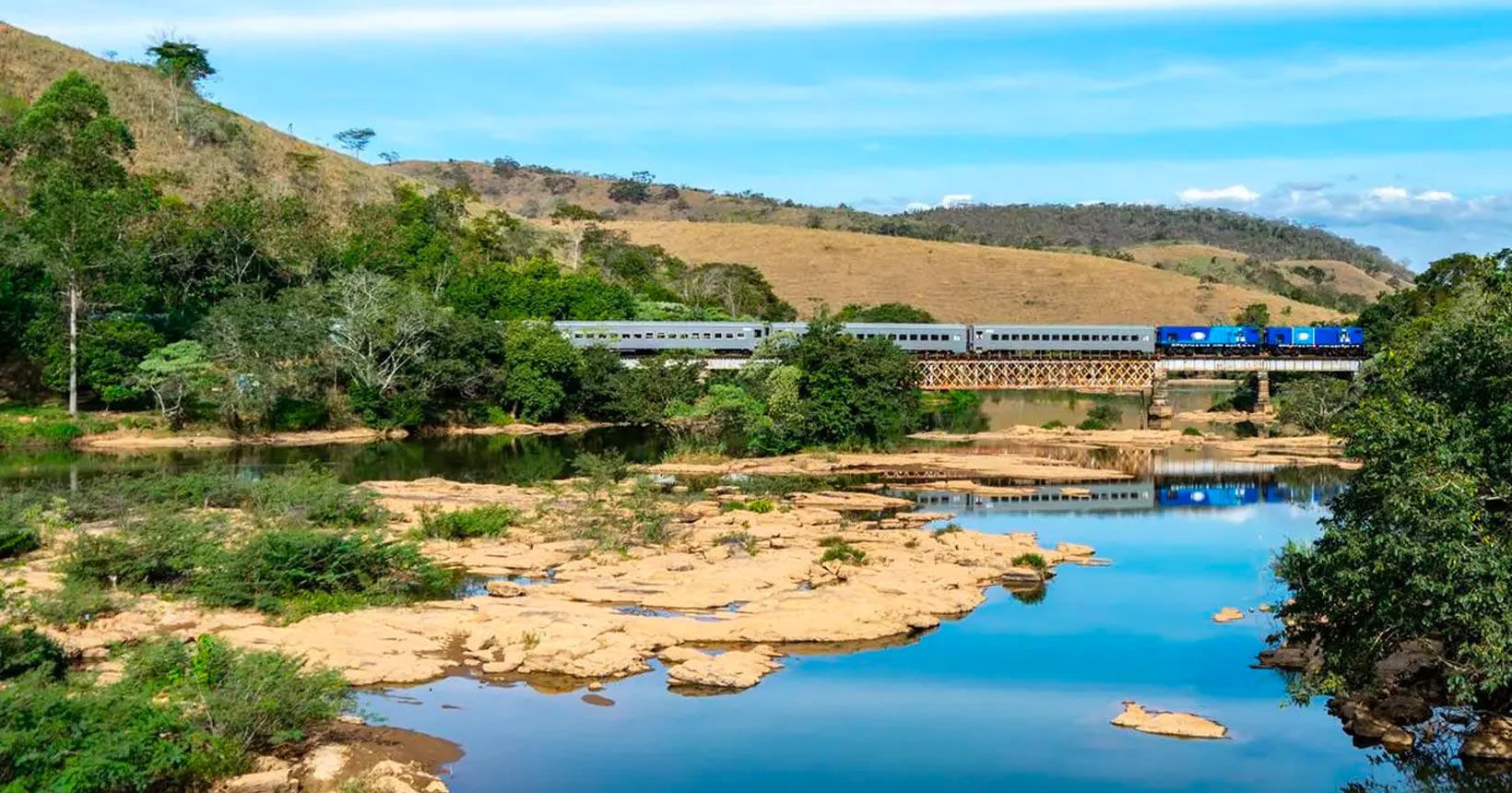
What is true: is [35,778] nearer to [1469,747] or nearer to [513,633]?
[513,633]

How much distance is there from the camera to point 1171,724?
20.9 meters

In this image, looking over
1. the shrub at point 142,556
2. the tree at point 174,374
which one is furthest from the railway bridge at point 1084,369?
the shrub at point 142,556

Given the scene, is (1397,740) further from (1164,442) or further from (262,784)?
(1164,442)

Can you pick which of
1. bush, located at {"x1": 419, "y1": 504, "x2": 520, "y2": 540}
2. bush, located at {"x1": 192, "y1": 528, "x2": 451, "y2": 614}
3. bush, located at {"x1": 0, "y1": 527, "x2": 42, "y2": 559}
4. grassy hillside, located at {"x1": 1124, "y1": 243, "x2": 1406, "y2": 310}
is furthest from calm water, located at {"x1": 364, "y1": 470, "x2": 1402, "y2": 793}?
grassy hillside, located at {"x1": 1124, "y1": 243, "x2": 1406, "y2": 310}

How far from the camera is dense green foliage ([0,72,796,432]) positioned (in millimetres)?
56188

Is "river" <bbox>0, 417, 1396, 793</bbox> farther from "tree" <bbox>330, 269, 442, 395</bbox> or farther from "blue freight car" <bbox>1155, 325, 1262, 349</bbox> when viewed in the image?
"blue freight car" <bbox>1155, 325, 1262, 349</bbox>

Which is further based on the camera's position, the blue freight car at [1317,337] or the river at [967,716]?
the blue freight car at [1317,337]

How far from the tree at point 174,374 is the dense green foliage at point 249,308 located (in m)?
0.07

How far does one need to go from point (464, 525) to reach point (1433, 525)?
72.4 feet

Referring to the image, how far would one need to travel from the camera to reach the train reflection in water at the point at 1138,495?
141ft

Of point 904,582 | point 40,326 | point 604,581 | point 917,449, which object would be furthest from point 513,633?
point 40,326

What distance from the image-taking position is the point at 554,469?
48500 mm

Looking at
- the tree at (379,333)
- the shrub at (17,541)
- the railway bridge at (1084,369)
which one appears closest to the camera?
the shrub at (17,541)

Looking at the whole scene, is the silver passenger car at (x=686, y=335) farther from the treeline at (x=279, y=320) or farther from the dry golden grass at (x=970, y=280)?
the dry golden grass at (x=970, y=280)
